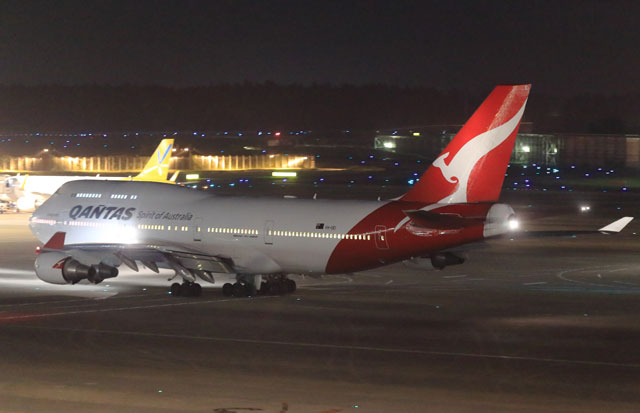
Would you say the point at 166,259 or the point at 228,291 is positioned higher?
the point at 166,259

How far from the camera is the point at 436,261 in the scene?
34.6 metres

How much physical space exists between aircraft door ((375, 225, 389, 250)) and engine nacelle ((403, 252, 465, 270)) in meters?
1.69

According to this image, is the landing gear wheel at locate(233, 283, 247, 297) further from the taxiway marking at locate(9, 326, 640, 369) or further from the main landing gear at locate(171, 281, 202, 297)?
the taxiway marking at locate(9, 326, 640, 369)

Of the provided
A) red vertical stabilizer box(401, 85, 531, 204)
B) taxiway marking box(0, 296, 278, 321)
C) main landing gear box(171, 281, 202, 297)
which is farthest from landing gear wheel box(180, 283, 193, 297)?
red vertical stabilizer box(401, 85, 531, 204)

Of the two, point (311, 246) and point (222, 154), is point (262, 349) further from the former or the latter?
point (222, 154)

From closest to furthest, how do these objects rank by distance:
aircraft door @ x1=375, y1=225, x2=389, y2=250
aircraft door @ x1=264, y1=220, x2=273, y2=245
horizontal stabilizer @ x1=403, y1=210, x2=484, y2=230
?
1. horizontal stabilizer @ x1=403, y1=210, x2=484, y2=230
2. aircraft door @ x1=375, y1=225, x2=389, y2=250
3. aircraft door @ x1=264, y1=220, x2=273, y2=245

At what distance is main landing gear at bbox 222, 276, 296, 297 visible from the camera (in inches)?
1432

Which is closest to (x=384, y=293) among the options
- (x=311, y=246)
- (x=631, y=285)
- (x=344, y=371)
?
(x=311, y=246)

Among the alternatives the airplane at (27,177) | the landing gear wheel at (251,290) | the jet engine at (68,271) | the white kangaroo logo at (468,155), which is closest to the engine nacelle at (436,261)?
the white kangaroo logo at (468,155)

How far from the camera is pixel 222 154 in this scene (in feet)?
500

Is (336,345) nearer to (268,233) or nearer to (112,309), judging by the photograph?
(112,309)

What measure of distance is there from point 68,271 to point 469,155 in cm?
1587

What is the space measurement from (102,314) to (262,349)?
26.9 feet

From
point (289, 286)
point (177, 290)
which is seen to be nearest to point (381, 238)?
point (289, 286)
